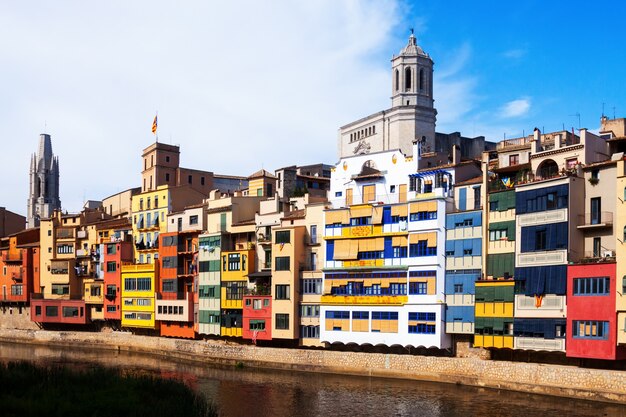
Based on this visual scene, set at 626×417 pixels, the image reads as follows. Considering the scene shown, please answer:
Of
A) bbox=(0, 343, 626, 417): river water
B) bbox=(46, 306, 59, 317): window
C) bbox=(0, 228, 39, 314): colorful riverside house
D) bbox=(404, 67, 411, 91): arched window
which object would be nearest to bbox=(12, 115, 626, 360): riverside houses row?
bbox=(0, 343, 626, 417): river water

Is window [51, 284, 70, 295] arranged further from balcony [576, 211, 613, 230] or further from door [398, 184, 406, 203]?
balcony [576, 211, 613, 230]

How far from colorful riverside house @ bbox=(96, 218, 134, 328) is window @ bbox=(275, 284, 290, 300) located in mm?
27467

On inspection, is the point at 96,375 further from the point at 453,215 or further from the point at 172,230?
the point at 172,230

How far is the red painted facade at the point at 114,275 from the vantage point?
90188 millimetres

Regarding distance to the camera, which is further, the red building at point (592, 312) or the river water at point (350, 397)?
the red building at point (592, 312)

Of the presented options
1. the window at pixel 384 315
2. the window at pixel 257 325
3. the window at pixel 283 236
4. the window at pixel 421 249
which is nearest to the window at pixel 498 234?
the window at pixel 421 249

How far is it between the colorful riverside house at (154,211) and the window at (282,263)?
21.2 metres

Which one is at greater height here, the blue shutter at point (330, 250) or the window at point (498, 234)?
the window at point (498, 234)

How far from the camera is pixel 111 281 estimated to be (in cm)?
9125

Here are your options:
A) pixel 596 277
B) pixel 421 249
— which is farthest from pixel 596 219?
pixel 421 249

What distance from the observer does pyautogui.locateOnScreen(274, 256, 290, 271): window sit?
6788 cm

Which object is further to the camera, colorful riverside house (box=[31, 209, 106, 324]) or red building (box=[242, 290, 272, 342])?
colorful riverside house (box=[31, 209, 106, 324])

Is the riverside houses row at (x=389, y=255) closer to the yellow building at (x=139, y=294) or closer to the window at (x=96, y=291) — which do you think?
the yellow building at (x=139, y=294)

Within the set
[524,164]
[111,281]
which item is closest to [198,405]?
[524,164]
